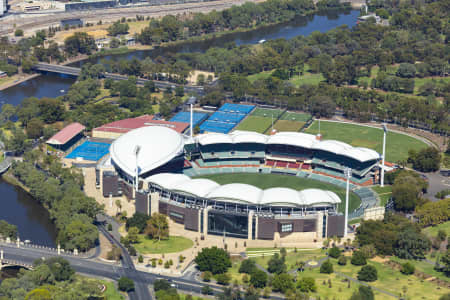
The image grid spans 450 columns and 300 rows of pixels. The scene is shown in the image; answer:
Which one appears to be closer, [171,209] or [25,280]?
[25,280]

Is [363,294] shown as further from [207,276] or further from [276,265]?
[207,276]

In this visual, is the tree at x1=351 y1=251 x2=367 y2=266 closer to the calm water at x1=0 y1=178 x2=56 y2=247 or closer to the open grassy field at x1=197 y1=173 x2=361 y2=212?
the open grassy field at x1=197 y1=173 x2=361 y2=212

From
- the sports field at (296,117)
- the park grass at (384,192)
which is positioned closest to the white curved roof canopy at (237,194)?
the park grass at (384,192)

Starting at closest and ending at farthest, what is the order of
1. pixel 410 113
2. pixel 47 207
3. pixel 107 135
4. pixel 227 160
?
pixel 47 207 < pixel 227 160 < pixel 107 135 < pixel 410 113

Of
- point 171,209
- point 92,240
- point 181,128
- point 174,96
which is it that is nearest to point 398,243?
point 171,209

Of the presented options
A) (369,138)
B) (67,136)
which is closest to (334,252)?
(369,138)

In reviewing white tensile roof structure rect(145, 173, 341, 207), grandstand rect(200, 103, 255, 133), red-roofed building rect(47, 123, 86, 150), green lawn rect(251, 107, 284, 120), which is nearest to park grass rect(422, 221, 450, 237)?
white tensile roof structure rect(145, 173, 341, 207)

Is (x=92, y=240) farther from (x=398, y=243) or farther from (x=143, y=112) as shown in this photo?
(x=143, y=112)

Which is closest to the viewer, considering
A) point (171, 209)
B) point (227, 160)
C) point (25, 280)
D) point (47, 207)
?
point (25, 280)
